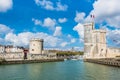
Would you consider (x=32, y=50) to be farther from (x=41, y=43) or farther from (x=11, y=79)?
(x=11, y=79)

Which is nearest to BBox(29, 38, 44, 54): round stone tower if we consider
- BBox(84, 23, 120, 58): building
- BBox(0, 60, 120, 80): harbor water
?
BBox(84, 23, 120, 58): building

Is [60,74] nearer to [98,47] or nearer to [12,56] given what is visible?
[12,56]

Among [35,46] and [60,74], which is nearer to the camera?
[60,74]

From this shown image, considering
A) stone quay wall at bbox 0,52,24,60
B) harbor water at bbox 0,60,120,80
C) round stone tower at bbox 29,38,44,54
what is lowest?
harbor water at bbox 0,60,120,80

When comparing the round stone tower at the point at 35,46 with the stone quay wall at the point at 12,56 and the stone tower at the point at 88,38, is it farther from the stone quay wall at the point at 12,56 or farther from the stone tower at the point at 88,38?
the stone tower at the point at 88,38

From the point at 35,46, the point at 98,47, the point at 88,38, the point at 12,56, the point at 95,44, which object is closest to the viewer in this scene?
the point at 12,56

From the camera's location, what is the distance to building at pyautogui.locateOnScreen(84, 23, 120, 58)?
4011 inches

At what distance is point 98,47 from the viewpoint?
10344cm

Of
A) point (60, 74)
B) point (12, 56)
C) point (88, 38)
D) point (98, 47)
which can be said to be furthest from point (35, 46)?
point (60, 74)

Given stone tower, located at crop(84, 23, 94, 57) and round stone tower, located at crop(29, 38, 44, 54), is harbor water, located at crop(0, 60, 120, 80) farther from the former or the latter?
stone tower, located at crop(84, 23, 94, 57)

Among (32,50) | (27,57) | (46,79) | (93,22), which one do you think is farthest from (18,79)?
(93,22)

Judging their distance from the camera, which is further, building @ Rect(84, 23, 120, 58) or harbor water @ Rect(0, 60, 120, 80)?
building @ Rect(84, 23, 120, 58)

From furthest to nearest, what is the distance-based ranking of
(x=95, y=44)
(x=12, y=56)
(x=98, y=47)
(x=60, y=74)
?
(x=95, y=44), (x=98, y=47), (x=12, y=56), (x=60, y=74)

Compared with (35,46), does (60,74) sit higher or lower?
lower
